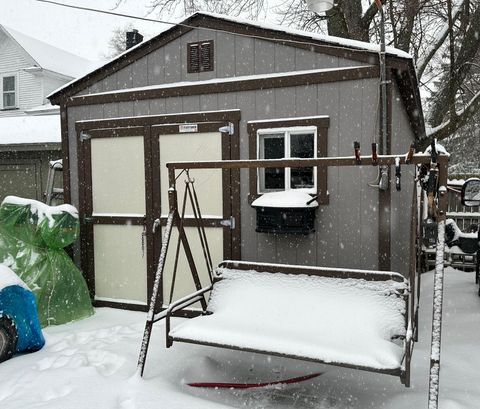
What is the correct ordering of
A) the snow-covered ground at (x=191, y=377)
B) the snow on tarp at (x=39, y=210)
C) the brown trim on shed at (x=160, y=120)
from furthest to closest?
the snow on tarp at (x=39, y=210)
the brown trim on shed at (x=160, y=120)
the snow-covered ground at (x=191, y=377)

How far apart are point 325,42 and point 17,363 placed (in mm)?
4343

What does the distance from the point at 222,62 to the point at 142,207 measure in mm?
2028

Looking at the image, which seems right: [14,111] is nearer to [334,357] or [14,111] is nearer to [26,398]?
[26,398]

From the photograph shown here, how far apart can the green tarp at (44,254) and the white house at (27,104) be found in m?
4.24

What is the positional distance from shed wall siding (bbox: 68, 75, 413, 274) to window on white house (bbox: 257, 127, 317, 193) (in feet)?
0.57

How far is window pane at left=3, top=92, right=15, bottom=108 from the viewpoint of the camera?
16.5 meters

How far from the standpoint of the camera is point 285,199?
5070 mm

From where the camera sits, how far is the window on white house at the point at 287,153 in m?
5.31

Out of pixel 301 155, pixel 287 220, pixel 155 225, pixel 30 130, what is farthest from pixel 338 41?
pixel 30 130

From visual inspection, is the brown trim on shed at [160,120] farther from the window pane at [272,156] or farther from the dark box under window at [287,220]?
the dark box under window at [287,220]

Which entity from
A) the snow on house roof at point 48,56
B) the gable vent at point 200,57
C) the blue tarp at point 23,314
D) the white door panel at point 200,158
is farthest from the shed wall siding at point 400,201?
the snow on house roof at point 48,56

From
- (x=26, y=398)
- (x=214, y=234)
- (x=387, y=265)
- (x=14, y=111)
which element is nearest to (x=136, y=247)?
(x=214, y=234)

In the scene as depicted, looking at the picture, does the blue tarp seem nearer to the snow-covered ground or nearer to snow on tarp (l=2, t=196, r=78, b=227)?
the snow-covered ground

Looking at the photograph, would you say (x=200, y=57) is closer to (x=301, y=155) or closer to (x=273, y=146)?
(x=273, y=146)
